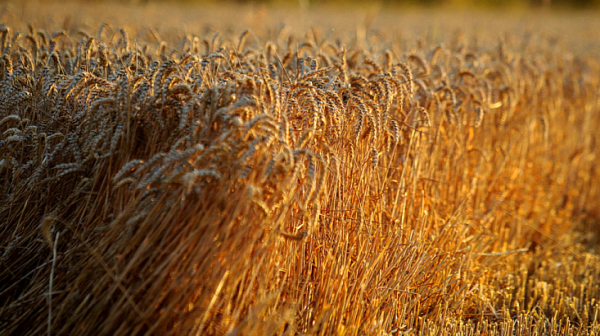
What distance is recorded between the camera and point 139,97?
1676 mm

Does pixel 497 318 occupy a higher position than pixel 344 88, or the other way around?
pixel 344 88

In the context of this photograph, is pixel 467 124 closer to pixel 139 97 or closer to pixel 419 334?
pixel 419 334

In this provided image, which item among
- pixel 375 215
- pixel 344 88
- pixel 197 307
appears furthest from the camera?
pixel 375 215

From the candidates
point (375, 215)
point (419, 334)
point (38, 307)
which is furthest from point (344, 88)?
point (38, 307)

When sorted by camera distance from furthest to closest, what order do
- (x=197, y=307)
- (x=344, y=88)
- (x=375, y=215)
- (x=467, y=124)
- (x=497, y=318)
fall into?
(x=467, y=124) → (x=497, y=318) → (x=375, y=215) → (x=344, y=88) → (x=197, y=307)

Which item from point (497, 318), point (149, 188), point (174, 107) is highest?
point (174, 107)

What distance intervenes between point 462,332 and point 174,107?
145 cm

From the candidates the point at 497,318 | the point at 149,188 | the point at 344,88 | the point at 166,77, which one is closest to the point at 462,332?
the point at 497,318

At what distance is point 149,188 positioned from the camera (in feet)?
5.14

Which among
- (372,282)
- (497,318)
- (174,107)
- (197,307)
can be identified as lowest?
(497,318)

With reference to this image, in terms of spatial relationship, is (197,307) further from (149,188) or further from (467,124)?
(467,124)

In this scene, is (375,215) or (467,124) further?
(467,124)

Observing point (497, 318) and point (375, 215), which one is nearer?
point (375, 215)

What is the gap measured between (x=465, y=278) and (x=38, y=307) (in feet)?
5.95
